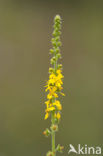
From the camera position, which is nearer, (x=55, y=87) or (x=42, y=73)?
(x=55, y=87)

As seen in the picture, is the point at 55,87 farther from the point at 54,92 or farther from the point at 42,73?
the point at 42,73

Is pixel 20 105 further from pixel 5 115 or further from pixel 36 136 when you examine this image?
pixel 36 136

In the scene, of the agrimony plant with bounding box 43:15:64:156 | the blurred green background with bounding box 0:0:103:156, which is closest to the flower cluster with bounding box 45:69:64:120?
the agrimony plant with bounding box 43:15:64:156

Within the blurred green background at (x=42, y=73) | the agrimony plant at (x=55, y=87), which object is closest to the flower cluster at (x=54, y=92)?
the agrimony plant at (x=55, y=87)

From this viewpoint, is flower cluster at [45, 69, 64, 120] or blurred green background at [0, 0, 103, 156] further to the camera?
blurred green background at [0, 0, 103, 156]

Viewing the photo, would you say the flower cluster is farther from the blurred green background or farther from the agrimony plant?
the blurred green background

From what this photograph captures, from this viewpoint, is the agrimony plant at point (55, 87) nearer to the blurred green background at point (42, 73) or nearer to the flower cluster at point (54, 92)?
the flower cluster at point (54, 92)

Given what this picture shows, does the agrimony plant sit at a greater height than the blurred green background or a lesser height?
lesser

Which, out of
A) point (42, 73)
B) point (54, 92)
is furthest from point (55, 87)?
point (42, 73)
